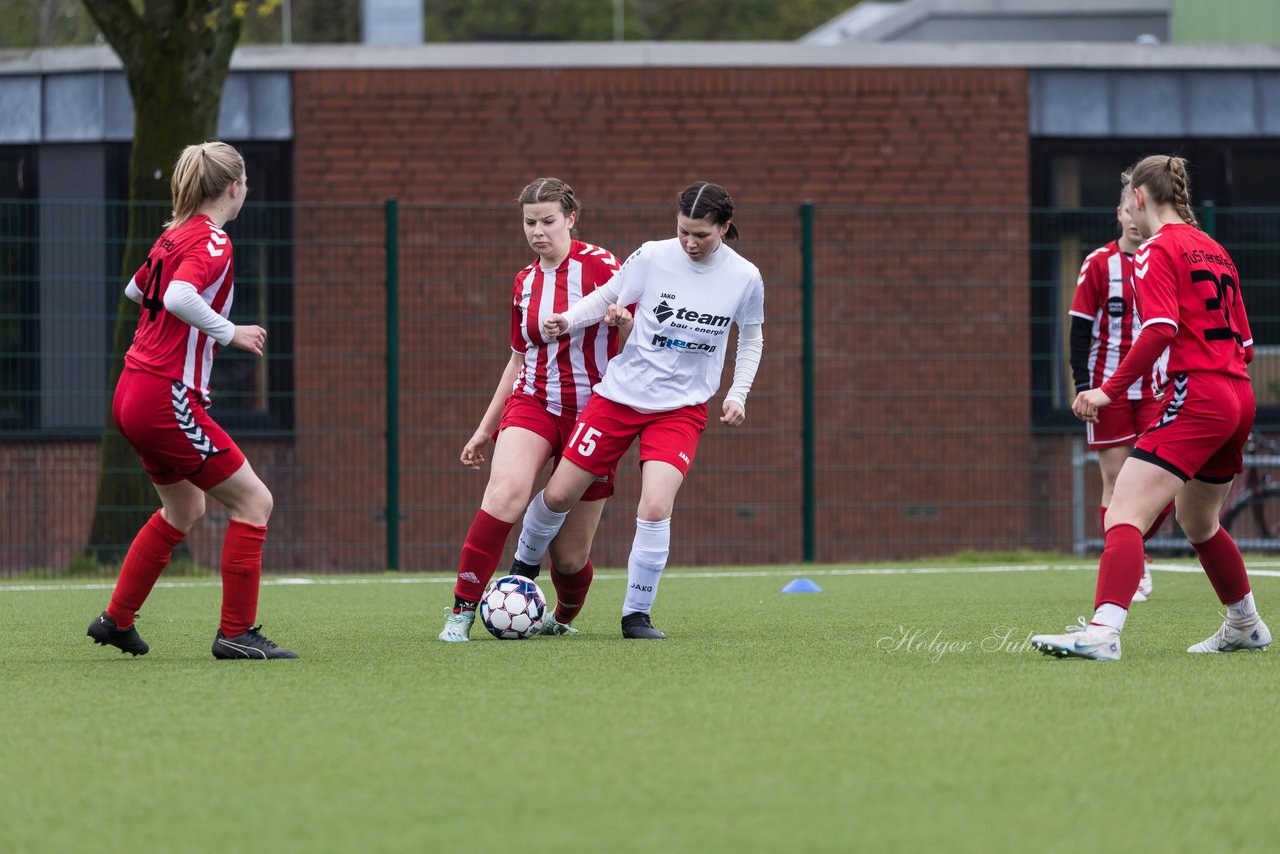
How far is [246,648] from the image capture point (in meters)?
6.25

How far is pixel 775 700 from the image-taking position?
16.7 ft

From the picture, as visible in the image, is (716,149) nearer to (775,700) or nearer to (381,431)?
(381,431)

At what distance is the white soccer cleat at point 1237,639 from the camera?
6324 mm

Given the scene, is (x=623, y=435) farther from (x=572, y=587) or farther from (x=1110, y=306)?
(x=1110, y=306)

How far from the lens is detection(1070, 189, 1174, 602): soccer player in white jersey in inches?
348

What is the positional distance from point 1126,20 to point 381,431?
457 inches

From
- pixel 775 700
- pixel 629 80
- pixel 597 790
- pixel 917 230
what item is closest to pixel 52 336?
pixel 629 80

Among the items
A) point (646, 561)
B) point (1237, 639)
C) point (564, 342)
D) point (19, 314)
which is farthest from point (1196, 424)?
point (19, 314)

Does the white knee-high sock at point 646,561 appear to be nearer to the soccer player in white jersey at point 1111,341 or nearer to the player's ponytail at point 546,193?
the player's ponytail at point 546,193

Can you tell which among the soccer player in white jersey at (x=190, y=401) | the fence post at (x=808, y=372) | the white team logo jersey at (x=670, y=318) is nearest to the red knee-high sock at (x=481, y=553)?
the white team logo jersey at (x=670, y=318)

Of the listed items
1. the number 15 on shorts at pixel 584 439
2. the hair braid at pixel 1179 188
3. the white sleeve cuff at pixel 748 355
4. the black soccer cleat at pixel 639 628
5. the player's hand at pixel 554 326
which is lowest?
the black soccer cleat at pixel 639 628

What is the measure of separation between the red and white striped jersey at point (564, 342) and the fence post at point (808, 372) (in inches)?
221

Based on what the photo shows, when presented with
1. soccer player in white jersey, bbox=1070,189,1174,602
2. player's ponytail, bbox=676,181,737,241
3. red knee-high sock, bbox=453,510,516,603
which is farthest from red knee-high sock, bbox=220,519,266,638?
soccer player in white jersey, bbox=1070,189,1174,602

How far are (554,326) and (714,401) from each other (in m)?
7.03
